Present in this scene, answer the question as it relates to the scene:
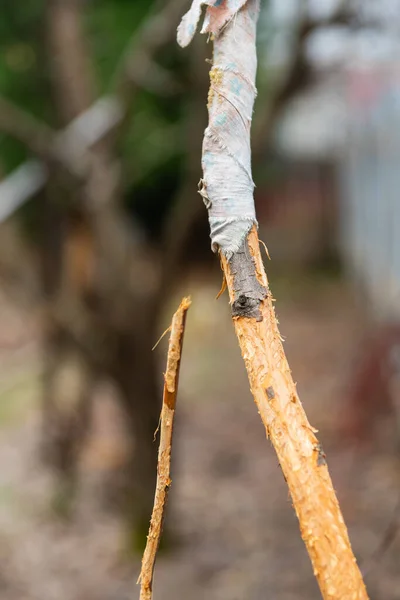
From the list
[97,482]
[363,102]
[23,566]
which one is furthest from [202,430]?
[363,102]

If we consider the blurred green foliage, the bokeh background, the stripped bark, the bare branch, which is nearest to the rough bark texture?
the stripped bark

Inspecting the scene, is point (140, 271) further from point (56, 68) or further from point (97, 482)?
point (97, 482)

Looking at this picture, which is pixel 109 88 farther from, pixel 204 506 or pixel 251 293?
pixel 251 293

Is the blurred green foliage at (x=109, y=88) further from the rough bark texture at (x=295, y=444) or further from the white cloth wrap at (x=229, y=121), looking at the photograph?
the rough bark texture at (x=295, y=444)

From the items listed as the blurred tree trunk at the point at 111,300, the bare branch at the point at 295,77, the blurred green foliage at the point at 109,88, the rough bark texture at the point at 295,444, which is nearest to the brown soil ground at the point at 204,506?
the blurred tree trunk at the point at 111,300

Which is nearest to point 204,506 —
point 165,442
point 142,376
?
point 142,376

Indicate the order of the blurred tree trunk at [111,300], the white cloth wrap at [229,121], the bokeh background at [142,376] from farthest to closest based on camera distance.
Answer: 1. the blurred tree trunk at [111,300]
2. the bokeh background at [142,376]
3. the white cloth wrap at [229,121]
